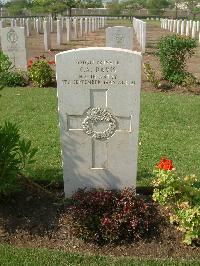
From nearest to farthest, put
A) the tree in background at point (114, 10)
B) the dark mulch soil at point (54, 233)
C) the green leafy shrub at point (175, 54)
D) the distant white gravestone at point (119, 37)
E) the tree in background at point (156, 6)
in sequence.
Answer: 1. the dark mulch soil at point (54, 233)
2. the green leafy shrub at point (175, 54)
3. the distant white gravestone at point (119, 37)
4. the tree in background at point (156, 6)
5. the tree in background at point (114, 10)

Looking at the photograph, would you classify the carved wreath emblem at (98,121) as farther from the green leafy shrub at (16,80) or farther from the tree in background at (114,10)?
the tree in background at (114,10)

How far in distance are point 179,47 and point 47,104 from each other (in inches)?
157

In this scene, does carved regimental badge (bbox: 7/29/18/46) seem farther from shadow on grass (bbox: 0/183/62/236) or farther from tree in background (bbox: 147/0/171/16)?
tree in background (bbox: 147/0/171/16)

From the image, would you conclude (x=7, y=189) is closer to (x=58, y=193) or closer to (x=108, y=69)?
(x=58, y=193)

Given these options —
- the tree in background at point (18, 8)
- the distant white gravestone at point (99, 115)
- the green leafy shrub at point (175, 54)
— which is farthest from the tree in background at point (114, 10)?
the distant white gravestone at point (99, 115)

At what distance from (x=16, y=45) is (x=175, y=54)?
5.06 m

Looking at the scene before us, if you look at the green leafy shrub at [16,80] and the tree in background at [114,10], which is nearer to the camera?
the green leafy shrub at [16,80]

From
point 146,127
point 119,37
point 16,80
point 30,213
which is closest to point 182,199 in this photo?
point 30,213

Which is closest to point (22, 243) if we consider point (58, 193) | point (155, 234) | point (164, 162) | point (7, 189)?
point (7, 189)

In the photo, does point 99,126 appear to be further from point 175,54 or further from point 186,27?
point 186,27

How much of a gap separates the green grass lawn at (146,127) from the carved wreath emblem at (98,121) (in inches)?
44.7

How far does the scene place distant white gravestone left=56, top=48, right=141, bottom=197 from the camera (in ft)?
13.2

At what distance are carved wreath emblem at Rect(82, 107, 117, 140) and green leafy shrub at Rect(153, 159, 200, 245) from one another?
0.65 metres

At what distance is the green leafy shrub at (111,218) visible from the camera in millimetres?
4027
